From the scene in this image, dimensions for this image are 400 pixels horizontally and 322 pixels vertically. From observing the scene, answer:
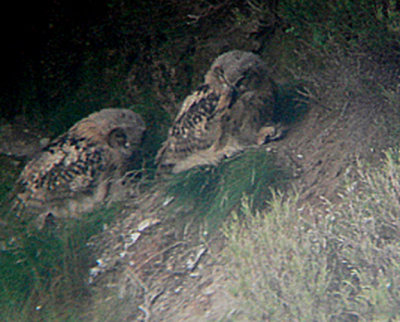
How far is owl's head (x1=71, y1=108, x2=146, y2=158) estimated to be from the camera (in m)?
4.36

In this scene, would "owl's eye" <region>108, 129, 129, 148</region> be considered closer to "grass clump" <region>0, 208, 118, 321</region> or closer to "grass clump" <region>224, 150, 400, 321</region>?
"grass clump" <region>0, 208, 118, 321</region>

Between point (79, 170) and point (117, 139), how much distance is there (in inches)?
18.3

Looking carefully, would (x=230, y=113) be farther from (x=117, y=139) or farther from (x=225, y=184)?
(x=117, y=139)

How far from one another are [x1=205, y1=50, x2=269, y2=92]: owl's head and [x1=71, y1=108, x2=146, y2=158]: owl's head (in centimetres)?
88

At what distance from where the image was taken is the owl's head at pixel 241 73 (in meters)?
4.19

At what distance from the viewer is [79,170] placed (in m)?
4.27

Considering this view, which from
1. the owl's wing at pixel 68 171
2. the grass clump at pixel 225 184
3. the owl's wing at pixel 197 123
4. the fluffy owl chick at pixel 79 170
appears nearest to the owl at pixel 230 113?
the owl's wing at pixel 197 123

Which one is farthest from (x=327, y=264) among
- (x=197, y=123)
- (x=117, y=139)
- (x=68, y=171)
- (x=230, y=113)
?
(x=68, y=171)

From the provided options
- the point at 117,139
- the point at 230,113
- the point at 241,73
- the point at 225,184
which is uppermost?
the point at 241,73

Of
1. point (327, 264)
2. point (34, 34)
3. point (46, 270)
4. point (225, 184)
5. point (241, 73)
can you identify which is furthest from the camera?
point (34, 34)

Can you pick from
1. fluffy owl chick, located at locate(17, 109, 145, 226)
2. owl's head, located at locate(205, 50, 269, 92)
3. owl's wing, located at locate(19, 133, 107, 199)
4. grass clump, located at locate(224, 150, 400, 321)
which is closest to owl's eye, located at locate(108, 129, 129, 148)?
fluffy owl chick, located at locate(17, 109, 145, 226)

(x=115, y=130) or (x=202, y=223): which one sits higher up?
(x=115, y=130)

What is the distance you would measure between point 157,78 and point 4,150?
1.97 m

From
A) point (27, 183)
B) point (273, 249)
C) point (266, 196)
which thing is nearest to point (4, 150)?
point (27, 183)
